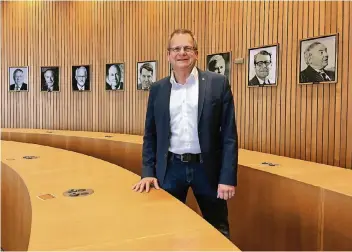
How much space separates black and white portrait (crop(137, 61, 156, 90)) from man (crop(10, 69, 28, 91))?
291cm

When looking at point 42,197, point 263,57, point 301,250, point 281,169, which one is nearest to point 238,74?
point 263,57

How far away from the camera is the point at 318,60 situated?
13.2 feet

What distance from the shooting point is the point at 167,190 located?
7.47 feet

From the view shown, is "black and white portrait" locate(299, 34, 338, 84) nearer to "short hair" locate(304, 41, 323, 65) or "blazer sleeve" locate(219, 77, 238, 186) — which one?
"short hair" locate(304, 41, 323, 65)

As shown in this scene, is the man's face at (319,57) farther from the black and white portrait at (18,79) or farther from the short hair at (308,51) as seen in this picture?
the black and white portrait at (18,79)

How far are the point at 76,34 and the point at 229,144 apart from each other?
618 centimetres

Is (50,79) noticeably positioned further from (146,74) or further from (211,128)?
(211,128)

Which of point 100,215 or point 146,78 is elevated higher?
point 146,78

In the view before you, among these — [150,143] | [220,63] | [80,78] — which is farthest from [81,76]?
[150,143]

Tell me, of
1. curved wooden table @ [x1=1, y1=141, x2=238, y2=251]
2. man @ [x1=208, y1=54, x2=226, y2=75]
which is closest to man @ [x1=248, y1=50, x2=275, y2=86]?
man @ [x1=208, y1=54, x2=226, y2=75]

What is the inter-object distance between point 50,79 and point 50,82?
7 cm

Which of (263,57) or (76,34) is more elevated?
(76,34)

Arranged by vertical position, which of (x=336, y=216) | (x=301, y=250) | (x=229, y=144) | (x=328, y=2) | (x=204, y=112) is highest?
(x=328, y=2)

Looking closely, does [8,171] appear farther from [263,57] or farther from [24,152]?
[263,57]
